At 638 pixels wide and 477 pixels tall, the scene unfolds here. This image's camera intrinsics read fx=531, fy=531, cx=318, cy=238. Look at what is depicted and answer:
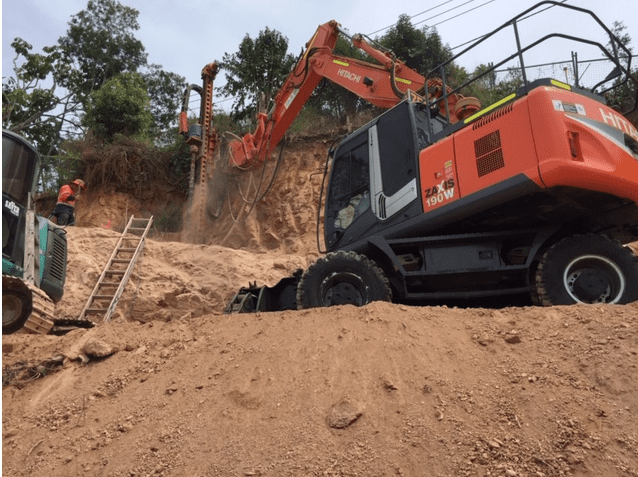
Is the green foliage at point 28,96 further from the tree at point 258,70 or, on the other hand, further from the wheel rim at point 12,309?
the wheel rim at point 12,309

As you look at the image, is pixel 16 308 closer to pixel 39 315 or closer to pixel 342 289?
pixel 39 315

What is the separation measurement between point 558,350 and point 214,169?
13771mm

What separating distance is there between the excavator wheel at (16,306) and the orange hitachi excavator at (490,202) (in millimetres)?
2476

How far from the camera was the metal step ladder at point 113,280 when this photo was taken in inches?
406

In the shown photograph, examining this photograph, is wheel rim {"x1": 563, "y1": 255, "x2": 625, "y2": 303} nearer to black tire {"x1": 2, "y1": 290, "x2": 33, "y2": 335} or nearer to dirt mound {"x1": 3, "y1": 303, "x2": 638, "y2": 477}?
dirt mound {"x1": 3, "y1": 303, "x2": 638, "y2": 477}

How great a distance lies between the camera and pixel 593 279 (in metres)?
5.39

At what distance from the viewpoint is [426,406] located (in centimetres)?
375

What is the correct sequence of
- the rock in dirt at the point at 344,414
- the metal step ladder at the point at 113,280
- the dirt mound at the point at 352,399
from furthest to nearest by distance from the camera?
the metal step ladder at the point at 113,280
the rock in dirt at the point at 344,414
the dirt mound at the point at 352,399

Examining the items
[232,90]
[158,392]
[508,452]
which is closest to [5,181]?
[158,392]

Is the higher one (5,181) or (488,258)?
(5,181)

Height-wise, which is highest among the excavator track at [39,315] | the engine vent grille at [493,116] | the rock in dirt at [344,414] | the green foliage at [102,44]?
the green foliage at [102,44]

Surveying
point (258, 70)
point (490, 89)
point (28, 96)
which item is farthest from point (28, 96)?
point (490, 89)

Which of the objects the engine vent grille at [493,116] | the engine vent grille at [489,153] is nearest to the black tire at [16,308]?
the engine vent grille at [489,153]

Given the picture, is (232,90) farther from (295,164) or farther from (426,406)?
(426,406)
